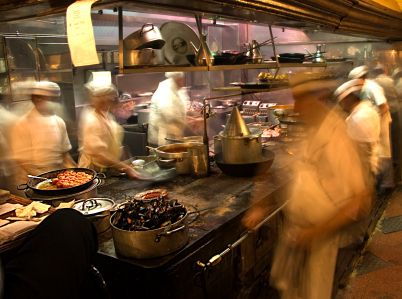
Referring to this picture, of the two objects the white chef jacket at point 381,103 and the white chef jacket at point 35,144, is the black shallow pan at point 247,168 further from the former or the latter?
the white chef jacket at point 381,103

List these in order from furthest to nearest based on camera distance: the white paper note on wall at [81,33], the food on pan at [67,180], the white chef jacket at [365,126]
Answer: the white chef jacket at [365,126]
the food on pan at [67,180]
the white paper note on wall at [81,33]

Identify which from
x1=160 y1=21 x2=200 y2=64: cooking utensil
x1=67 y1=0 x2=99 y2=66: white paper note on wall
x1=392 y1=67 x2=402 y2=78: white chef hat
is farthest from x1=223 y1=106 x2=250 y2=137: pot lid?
x1=392 y1=67 x2=402 y2=78: white chef hat

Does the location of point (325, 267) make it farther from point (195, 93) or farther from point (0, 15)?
point (195, 93)

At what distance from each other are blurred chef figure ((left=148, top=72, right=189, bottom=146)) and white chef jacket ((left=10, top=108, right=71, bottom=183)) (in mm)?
1966

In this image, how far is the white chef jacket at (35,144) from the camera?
387 centimetres

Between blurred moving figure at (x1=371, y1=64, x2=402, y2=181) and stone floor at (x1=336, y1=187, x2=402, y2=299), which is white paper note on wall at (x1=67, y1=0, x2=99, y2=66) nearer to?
stone floor at (x1=336, y1=187, x2=402, y2=299)

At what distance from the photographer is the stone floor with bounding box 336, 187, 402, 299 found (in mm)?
3752

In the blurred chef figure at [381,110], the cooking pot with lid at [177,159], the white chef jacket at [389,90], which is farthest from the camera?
the white chef jacket at [389,90]

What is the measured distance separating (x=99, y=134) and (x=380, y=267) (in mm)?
3458

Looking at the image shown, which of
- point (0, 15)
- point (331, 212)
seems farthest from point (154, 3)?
point (331, 212)

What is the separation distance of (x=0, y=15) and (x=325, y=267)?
2.78 metres

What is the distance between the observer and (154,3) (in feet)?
7.63

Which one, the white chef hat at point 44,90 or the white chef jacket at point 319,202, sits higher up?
the white chef hat at point 44,90

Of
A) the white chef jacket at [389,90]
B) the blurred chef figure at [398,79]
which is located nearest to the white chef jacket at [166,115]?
the white chef jacket at [389,90]
